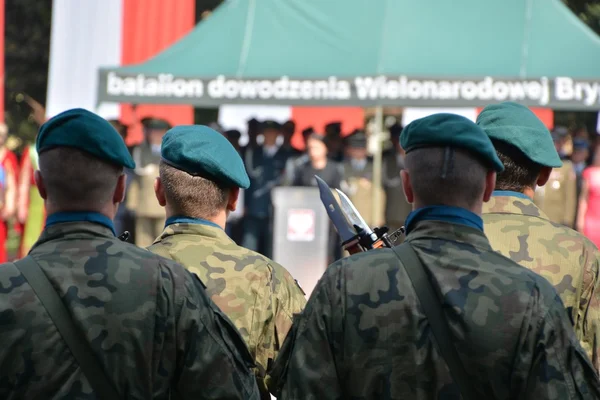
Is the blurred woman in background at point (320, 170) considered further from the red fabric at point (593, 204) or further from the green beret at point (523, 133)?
the green beret at point (523, 133)

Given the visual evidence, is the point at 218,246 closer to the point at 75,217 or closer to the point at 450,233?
the point at 75,217

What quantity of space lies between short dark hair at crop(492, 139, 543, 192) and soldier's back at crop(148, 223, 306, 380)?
0.85 meters

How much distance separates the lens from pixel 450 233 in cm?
309

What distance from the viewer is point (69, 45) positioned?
62.0 feet

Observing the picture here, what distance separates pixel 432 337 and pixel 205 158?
1326 millimetres

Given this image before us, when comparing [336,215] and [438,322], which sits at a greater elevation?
[336,215]

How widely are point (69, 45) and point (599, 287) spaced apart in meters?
16.0

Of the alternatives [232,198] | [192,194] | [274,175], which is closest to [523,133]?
[232,198]

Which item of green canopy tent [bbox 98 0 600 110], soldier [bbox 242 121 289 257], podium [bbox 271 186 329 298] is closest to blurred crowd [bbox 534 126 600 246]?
green canopy tent [bbox 98 0 600 110]

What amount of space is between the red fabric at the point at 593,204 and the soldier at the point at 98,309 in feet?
39.0

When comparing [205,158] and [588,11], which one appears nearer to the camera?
[205,158]

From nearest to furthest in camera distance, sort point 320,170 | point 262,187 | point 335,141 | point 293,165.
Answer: point 320,170 < point 293,165 < point 262,187 < point 335,141

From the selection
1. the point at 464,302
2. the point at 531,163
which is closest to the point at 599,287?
the point at 531,163

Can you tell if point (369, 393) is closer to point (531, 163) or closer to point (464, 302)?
point (464, 302)
